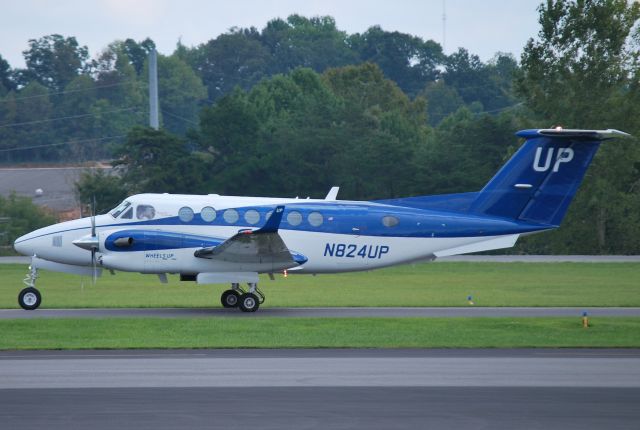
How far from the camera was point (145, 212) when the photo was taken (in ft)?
87.9

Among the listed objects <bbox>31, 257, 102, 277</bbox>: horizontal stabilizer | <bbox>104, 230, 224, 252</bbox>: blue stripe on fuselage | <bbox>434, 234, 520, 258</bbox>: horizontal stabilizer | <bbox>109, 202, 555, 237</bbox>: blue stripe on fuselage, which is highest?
<bbox>109, 202, 555, 237</bbox>: blue stripe on fuselage

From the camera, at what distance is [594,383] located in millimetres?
16578

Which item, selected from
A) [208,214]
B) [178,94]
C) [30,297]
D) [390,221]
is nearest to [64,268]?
[30,297]

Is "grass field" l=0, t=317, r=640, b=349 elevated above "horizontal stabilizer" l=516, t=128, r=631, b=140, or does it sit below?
below

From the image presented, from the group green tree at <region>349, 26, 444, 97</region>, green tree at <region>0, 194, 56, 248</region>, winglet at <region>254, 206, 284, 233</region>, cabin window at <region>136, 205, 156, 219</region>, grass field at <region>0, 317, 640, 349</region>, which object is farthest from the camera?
green tree at <region>349, 26, 444, 97</region>

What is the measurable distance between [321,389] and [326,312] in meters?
10.9

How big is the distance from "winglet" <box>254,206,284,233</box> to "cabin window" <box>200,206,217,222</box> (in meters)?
2.08

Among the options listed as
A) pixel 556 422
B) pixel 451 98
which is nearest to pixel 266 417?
pixel 556 422

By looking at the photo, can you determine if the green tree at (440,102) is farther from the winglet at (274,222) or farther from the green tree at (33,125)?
the winglet at (274,222)

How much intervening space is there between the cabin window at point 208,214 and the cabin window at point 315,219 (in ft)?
8.01

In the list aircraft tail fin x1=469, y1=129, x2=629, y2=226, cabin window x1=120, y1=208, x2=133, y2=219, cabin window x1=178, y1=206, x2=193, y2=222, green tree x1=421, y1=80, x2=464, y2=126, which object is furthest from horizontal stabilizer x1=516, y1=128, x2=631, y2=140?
green tree x1=421, y1=80, x2=464, y2=126

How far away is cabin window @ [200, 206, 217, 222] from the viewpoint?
2694 cm

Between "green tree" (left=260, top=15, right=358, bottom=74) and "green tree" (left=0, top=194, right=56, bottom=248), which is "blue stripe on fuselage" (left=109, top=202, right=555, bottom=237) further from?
"green tree" (left=260, top=15, right=358, bottom=74)

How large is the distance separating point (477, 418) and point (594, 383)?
3376 millimetres
